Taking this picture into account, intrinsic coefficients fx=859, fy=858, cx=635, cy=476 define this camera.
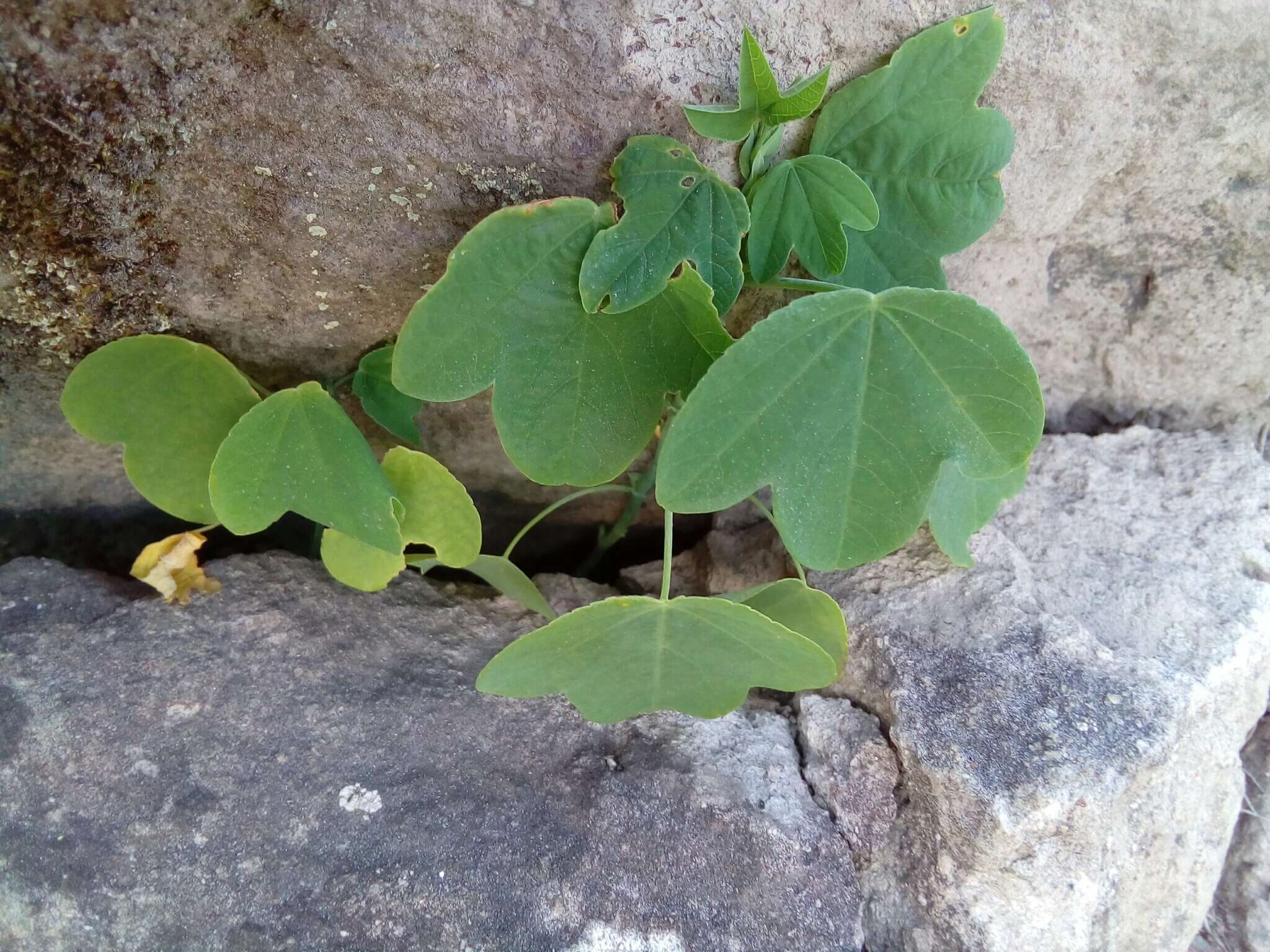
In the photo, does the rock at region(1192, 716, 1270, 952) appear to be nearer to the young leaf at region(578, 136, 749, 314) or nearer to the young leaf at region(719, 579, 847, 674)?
the young leaf at region(719, 579, 847, 674)

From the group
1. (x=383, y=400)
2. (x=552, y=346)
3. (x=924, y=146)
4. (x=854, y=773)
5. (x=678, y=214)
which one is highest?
(x=924, y=146)

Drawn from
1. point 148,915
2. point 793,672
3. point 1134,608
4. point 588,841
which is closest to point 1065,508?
point 1134,608

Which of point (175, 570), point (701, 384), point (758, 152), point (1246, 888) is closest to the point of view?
point (701, 384)

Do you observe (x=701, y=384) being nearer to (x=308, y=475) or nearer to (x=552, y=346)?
(x=552, y=346)

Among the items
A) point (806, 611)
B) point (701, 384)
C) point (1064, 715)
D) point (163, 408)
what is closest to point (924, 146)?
point (701, 384)

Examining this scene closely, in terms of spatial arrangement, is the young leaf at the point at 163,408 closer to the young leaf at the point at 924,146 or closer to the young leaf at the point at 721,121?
the young leaf at the point at 721,121

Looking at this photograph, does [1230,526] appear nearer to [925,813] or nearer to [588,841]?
[925,813]
